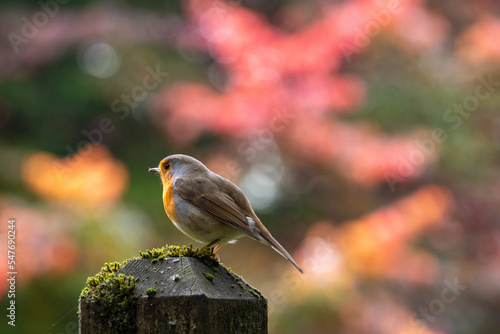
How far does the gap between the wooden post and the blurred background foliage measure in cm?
326

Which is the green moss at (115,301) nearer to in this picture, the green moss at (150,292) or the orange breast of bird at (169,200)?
the green moss at (150,292)

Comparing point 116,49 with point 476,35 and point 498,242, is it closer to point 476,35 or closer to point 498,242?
point 476,35

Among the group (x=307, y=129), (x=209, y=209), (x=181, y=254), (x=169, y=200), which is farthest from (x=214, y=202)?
(x=307, y=129)

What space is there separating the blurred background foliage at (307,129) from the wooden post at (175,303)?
128 inches

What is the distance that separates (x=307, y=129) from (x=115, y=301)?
4.35 metres

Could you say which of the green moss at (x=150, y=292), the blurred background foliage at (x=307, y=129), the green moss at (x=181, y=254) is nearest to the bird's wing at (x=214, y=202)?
the green moss at (x=181, y=254)

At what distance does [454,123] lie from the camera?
20.7 ft

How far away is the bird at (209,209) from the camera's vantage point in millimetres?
2166

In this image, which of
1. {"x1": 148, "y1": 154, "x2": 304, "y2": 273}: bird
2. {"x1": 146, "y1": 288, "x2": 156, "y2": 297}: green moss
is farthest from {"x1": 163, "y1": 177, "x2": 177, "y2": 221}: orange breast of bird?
{"x1": 146, "y1": 288, "x2": 156, "y2": 297}: green moss

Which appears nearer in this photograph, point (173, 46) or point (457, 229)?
point (457, 229)

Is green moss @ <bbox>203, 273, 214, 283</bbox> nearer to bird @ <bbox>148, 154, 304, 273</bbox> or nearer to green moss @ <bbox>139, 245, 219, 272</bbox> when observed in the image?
green moss @ <bbox>139, 245, 219, 272</bbox>

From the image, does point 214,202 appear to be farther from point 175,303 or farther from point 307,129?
point 307,129

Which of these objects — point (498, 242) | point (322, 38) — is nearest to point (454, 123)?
point (498, 242)

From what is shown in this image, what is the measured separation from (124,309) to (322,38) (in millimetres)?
4671
